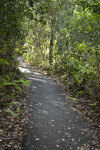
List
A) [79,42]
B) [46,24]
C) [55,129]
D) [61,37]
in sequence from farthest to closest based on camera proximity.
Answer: [61,37] → [79,42] → [46,24] → [55,129]

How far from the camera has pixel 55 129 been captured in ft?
18.1

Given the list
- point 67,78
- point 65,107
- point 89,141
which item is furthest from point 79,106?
point 67,78

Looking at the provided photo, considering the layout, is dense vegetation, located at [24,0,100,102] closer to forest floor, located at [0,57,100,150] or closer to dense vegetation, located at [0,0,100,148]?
dense vegetation, located at [0,0,100,148]

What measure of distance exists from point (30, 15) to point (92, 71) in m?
4.93

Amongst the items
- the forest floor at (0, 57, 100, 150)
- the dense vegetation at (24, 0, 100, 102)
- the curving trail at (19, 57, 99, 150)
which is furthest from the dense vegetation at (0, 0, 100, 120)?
the curving trail at (19, 57, 99, 150)

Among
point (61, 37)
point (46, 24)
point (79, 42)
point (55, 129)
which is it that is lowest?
point (55, 129)

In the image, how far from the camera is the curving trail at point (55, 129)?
14.9ft

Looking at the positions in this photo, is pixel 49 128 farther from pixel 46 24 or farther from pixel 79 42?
pixel 79 42

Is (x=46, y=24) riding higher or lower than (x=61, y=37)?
higher

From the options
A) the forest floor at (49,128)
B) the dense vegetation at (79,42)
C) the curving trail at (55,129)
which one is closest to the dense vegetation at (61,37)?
the dense vegetation at (79,42)

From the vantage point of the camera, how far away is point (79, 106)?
798cm

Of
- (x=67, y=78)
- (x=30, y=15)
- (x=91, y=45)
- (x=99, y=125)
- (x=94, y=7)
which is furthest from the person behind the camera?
(x=67, y=78)

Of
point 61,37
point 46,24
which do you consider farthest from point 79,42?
point 61,37

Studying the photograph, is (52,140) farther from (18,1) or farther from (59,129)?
(18,1)
